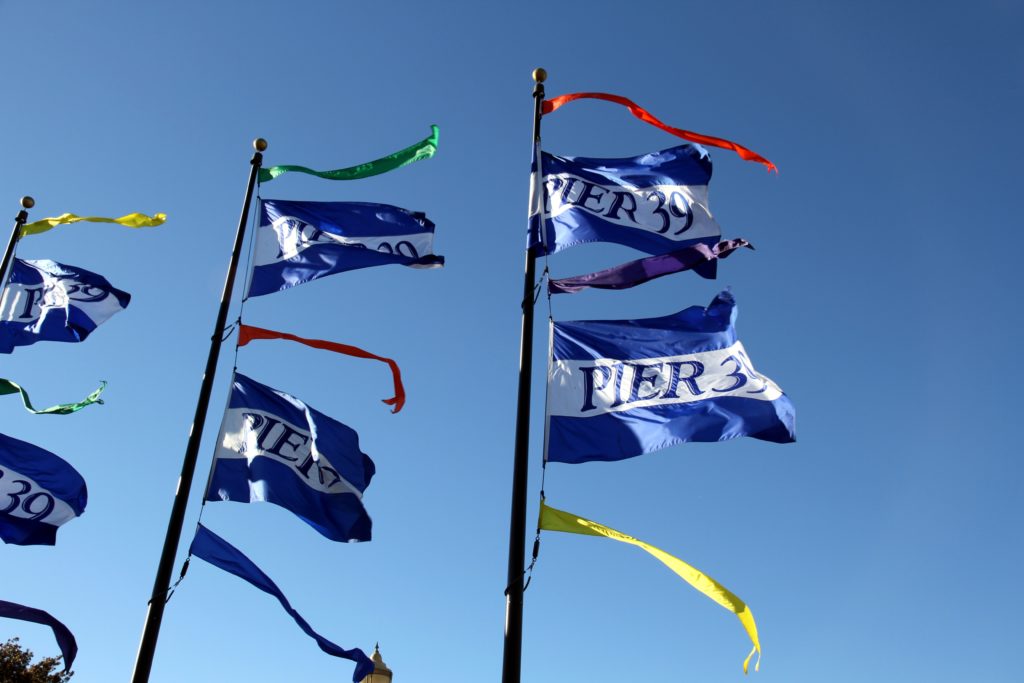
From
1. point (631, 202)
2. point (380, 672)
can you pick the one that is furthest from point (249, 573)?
point (380, 672)

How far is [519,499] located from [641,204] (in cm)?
465

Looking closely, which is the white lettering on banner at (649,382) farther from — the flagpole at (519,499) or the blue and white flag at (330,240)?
the blue and white flag at (330,240)

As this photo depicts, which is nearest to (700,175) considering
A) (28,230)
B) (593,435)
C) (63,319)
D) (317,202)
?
(593,435)

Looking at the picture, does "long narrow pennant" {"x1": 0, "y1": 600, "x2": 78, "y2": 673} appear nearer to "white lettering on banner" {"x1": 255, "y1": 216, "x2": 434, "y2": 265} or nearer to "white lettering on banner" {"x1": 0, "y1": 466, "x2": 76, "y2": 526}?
"white lettering on banner" {"x1": 0, "y1": 466, "x2": 76, "y2": 526}

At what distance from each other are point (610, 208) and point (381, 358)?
3350 millimetres

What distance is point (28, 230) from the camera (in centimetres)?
1658

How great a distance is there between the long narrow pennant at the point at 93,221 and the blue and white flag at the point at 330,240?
3718 millimetres

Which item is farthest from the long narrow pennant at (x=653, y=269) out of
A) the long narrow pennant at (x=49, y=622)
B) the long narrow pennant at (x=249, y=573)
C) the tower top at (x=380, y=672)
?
the tower top at (x=380, y=672)

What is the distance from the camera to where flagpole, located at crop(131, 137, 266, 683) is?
934 centimetres

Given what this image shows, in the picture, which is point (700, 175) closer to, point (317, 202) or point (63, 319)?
point (317, 202)

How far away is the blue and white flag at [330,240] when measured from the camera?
1212 cm

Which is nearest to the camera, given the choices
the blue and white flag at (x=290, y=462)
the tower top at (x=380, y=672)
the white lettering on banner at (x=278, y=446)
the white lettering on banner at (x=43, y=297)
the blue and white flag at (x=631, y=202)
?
the blue and white flag at (x=290, y=462)

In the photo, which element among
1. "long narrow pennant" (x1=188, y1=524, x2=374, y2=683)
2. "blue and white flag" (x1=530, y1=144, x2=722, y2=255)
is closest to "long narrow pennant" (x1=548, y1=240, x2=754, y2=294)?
"blue and white flag" (x1=530, y1=144, x2=722, y2=255)

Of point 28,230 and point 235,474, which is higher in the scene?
point 28,230
